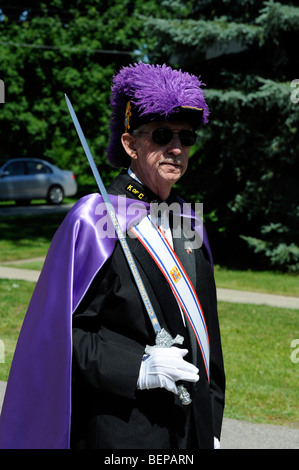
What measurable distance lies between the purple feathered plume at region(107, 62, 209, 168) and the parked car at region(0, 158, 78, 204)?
20.5m

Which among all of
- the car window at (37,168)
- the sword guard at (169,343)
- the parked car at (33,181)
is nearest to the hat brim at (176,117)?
the sword guard at (169,343)

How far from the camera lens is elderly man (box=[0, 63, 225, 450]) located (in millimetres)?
2055

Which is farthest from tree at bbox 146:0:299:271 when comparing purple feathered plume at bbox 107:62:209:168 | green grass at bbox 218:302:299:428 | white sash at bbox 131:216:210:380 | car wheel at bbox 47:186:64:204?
car wheel at bbox 47:186:64:204

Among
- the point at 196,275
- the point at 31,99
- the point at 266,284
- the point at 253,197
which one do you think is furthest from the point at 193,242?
the point at 31,99

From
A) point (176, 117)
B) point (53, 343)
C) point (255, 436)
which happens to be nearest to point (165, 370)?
point (53, 343)

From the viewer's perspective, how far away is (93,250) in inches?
82.7

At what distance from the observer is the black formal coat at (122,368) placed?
6.74 feet

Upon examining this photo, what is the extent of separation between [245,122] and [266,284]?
3.07 metres

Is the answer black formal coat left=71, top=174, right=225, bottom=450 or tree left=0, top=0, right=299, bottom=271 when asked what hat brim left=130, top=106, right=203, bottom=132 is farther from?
tree left=0, top=0, right=299, bottom=271

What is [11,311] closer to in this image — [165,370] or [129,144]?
[129,144]

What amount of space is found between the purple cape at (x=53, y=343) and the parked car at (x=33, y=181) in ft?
68.1

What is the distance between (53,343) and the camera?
206 centimetres

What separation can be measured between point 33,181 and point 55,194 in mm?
1301

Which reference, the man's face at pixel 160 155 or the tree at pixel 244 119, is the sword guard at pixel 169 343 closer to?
the man's face at pixel 160 155
